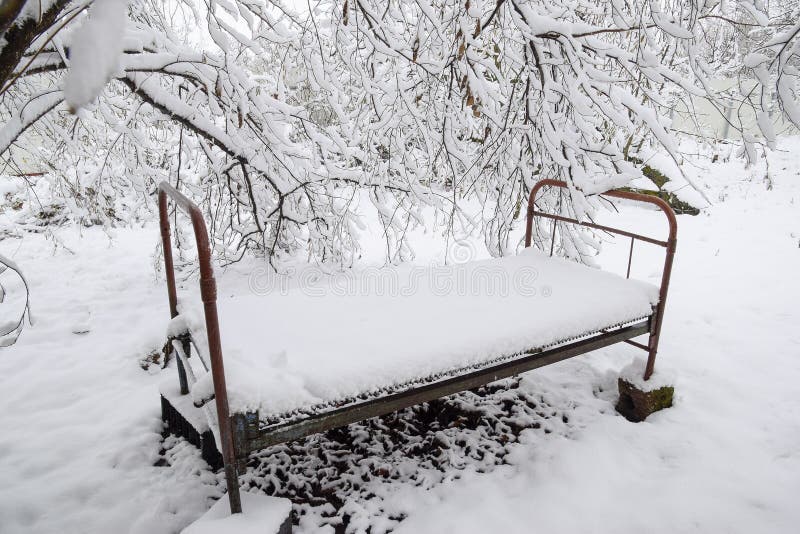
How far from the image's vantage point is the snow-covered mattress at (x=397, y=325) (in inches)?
76.7

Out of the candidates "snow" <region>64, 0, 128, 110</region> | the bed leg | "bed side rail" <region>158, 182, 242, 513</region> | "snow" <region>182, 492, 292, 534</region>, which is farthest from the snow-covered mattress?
"snow" <region>64, 0, 128, 110</region>

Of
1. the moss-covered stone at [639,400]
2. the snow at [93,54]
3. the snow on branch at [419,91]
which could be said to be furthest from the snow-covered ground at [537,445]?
the snow at [93,54]

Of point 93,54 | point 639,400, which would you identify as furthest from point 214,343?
point 639,400

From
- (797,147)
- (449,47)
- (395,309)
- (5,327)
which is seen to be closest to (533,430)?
(395,309)

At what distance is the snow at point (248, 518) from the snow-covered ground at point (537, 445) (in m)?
0.43

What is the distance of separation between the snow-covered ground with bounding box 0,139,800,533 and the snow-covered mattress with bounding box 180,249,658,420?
704 mm

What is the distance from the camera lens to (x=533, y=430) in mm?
2969

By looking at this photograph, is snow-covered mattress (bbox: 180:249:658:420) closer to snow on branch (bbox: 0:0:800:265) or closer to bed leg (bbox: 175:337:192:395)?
bed leg (bbox: 175:337:192:395)

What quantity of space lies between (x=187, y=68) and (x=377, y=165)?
5.41ft

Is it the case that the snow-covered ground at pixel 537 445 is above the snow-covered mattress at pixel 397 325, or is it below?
below

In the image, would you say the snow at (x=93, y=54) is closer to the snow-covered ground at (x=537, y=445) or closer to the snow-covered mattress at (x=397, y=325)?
the snow-covered mattress at (x=397, y=325)

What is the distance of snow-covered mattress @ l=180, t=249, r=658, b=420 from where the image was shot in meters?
1.95

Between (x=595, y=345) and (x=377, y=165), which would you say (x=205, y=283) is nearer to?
(x=595, y=345)

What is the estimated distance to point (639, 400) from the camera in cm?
304
